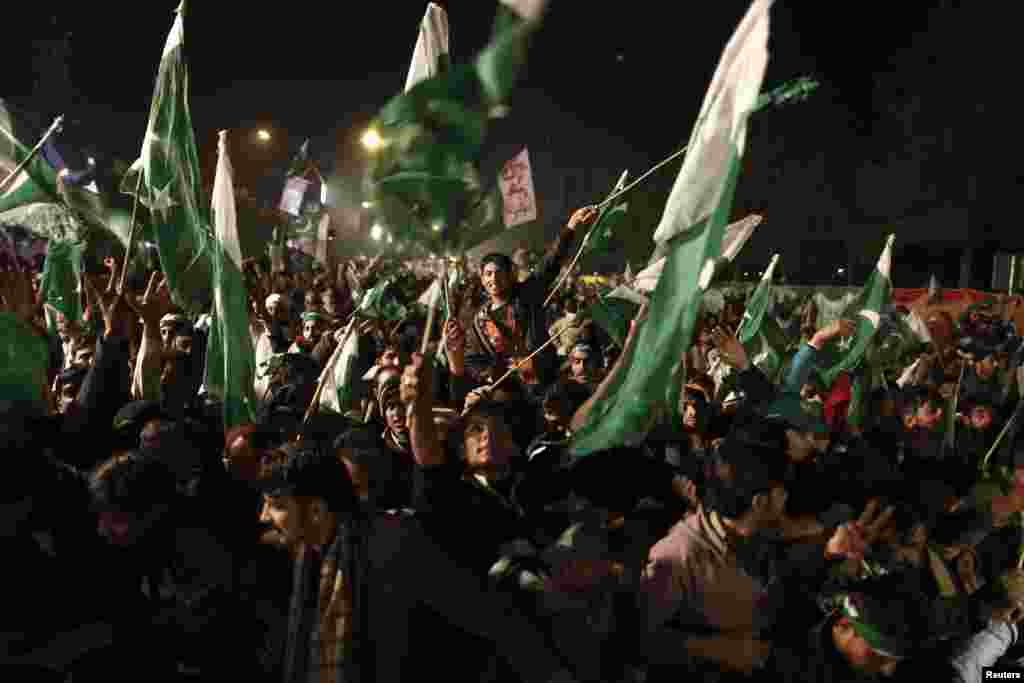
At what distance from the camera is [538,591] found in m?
2.44

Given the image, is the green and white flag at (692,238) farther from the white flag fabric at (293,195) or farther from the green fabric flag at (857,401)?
the white flag fabric at (293,195)

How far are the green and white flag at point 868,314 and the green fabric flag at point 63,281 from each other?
18.8ft

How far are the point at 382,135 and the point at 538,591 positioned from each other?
1.51m

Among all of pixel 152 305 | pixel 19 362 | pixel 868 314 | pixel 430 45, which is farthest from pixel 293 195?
pixel 868 314

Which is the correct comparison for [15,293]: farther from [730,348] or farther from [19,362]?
[730,348]

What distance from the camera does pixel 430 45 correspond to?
4750 mm

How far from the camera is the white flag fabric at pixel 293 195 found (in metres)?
9.25

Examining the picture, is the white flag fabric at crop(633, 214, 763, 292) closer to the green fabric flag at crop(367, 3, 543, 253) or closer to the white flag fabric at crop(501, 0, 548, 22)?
the green fabric flag at crop(367, 3, 543, 253)

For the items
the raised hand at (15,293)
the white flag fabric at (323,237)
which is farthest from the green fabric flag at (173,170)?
the white flag fabric at (323,237)

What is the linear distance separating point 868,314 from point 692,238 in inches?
155

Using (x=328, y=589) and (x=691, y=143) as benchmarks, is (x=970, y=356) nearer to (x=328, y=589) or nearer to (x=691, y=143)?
(x=691, y=143)

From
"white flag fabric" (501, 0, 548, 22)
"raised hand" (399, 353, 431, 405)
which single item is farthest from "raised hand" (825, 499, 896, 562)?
"white flag fabric" (501, 0, 548, 22)

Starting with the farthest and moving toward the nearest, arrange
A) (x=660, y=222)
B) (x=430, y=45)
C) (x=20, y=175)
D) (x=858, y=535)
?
(x=20, y=175)
(x=430, y=45)
(x=660, y=222)
(x=858, y=535)

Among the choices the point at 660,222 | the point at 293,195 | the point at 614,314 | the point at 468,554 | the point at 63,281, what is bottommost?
the point at 468,554
